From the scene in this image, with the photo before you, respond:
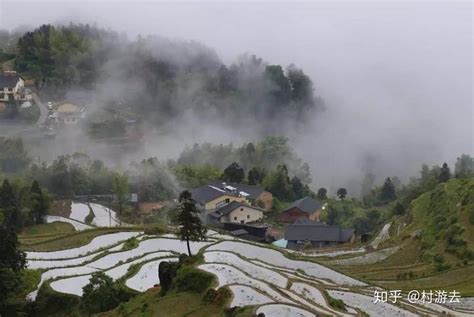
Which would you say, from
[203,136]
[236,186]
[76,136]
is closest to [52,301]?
[236,186]

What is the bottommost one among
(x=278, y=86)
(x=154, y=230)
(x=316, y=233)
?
(x=316, y=233)

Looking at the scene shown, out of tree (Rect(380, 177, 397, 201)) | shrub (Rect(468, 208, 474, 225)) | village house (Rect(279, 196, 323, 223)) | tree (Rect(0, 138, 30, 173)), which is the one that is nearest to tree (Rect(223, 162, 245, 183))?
village house (Rect(279, 196, 323, 223))

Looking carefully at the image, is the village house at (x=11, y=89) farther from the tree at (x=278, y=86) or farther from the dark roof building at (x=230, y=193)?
the tree at (x=278, y=86)

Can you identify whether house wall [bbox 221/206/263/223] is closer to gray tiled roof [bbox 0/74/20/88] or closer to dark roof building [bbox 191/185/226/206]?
dark roof building [bbox 191/185/226/206]

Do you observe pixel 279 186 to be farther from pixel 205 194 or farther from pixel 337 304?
pixel 337 304

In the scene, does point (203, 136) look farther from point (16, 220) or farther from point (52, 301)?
point (52, 301)

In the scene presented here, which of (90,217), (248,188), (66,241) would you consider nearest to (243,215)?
(248,188)
